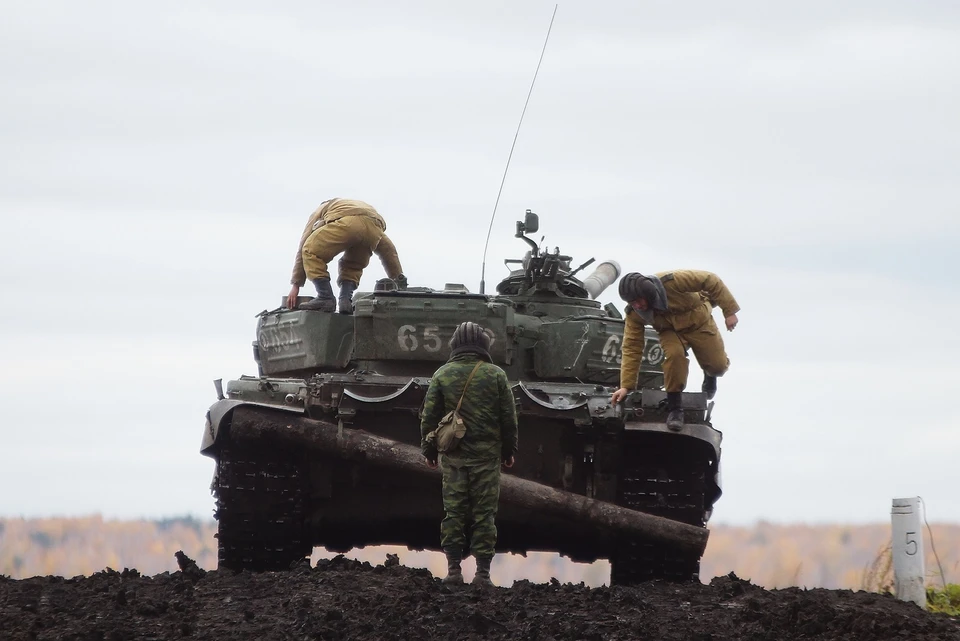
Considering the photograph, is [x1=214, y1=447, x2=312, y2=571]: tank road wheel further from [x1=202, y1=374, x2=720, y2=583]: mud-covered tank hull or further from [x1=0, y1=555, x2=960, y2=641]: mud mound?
[x1=0, y1=555, x2=960, y2=641]: mud mound

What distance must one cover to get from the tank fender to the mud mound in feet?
4.80

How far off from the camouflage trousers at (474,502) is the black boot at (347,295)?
350 centimetres

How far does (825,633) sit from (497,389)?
3144mm

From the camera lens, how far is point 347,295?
48.8 feet

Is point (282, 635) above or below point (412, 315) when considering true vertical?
below

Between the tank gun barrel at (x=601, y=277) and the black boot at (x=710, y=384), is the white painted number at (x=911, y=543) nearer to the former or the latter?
the black boot at (x=710, y=384)

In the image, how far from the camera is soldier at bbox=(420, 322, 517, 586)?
11.2m

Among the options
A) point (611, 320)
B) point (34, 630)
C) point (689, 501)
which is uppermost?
point (611, 320)

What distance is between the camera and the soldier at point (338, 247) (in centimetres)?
1443

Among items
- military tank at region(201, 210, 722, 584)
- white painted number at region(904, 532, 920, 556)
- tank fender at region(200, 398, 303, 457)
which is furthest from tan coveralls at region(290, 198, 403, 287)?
white painted number at region(904, 532, 920, 556)

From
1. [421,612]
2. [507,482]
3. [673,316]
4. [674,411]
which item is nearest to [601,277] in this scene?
[673,316]

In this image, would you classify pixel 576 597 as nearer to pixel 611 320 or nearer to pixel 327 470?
pixel 327 470

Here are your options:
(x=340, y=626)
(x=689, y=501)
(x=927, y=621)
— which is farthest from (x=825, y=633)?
(x=689, y=501)

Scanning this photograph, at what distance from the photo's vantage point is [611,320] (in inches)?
554
